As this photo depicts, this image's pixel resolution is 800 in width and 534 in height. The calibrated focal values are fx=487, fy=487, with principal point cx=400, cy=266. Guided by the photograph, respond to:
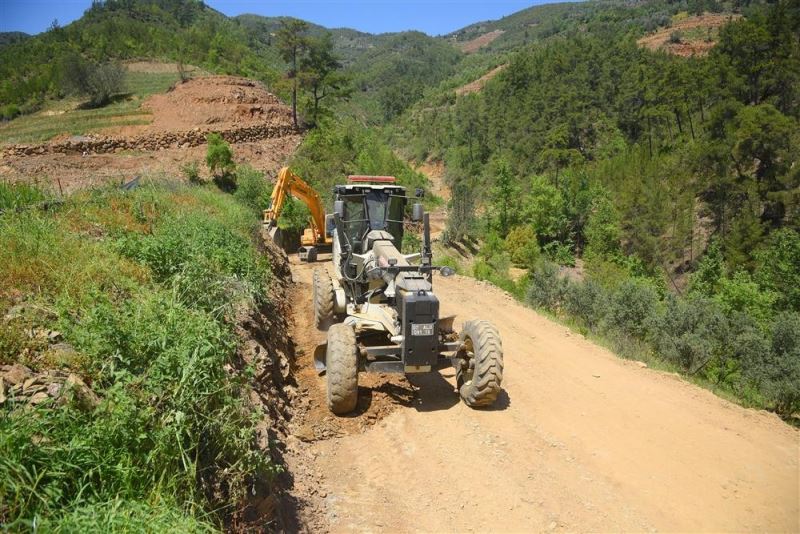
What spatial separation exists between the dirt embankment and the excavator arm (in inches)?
307

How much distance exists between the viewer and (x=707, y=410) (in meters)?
6.51

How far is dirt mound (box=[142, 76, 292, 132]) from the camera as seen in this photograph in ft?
94.8

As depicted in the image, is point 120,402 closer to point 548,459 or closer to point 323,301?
point 548,459

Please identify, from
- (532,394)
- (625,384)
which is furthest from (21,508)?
(625,384)

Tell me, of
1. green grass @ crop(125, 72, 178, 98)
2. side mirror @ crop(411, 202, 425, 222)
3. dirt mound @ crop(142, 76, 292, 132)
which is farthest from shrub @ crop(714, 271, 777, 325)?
green grass @ crop(125, 72, 178, 98)

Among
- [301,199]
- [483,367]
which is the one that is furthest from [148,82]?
[483,367]

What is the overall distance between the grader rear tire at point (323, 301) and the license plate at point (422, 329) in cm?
279

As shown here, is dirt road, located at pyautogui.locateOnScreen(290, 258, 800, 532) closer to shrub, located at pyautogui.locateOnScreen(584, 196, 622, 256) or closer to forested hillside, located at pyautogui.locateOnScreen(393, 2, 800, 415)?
forested hillside, located at pyautogui.locateOnScreen(393, 2, 800, 415)

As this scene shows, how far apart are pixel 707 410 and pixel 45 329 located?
7.48 m

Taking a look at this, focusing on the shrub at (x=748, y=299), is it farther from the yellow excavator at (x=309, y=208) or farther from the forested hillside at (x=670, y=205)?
the yellow excavator at (x=309, y=208)

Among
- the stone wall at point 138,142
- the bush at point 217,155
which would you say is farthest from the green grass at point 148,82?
the bush at point 217,155

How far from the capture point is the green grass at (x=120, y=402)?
2.42 meters

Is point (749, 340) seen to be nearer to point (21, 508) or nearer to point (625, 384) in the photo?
point (625, 384)

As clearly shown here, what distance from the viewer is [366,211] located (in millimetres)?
7887
